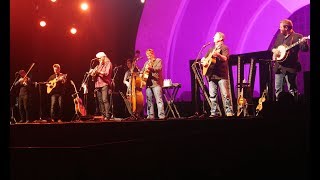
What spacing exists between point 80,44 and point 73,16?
2.96ft

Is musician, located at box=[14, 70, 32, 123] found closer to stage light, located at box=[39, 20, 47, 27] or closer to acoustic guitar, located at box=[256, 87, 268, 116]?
stage light, located at box=[39, 20, 47, 27]

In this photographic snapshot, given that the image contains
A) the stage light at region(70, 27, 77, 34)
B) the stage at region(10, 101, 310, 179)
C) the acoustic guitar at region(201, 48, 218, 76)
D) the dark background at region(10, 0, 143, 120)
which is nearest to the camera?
the stage at region(10, 101, 310, 179)

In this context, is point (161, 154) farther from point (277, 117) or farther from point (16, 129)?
point (16, 129)

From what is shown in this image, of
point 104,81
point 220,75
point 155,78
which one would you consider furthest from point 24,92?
point 220,75

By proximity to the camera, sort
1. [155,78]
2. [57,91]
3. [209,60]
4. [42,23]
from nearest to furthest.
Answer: [209,60], [155,78], [57,91], [42,23]

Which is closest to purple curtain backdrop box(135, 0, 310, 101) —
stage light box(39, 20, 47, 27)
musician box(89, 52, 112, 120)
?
musician box(89, 52, 112, 120)

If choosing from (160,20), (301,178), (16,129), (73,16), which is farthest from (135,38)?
(301,178)

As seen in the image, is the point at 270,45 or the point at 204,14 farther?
the point at 270,45

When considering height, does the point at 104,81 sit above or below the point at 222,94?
above

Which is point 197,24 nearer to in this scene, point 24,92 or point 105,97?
point 105,97

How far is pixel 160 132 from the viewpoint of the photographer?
5.89 m

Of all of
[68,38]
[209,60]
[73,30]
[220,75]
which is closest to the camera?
[220,75]

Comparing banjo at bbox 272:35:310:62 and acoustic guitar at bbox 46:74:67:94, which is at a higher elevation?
banjo at bbox 272:35:310:62

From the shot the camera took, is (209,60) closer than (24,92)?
Yes
